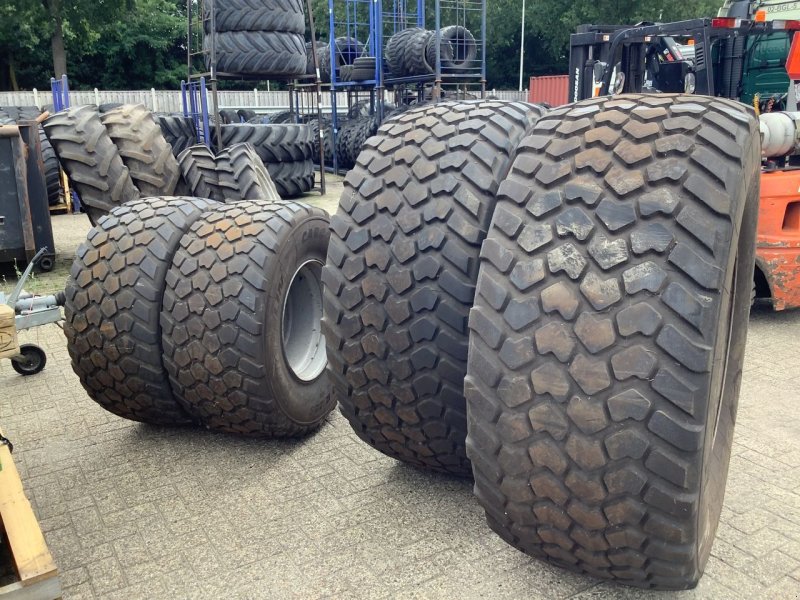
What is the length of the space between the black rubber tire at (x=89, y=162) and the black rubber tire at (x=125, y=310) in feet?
13.0

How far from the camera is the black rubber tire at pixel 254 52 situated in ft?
41.8

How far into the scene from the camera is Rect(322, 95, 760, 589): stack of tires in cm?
193

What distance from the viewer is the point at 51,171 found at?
11.6 m

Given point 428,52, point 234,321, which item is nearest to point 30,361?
point 234,321

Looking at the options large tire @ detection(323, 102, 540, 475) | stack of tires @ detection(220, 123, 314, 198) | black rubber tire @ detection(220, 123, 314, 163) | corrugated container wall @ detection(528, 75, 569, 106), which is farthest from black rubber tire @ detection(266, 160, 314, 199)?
corrugated container wall @ detection(528, 75, 569, 106)

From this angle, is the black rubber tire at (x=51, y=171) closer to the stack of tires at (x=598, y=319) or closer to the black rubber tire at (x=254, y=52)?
the black rubber tire at (x=254, y=52)

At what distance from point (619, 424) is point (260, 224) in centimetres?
215

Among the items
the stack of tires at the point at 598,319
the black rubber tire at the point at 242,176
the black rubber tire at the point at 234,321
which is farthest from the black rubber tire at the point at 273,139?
the stack of tires at the point at 598,319

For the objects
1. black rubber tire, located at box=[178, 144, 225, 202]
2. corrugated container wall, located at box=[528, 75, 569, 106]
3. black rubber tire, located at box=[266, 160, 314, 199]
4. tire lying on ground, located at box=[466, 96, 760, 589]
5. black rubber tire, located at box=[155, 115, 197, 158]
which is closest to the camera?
tire lying on ground, located at box=[466, 96, 760, 589]

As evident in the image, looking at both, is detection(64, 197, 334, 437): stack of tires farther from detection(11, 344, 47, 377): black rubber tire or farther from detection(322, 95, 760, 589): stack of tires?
detection(11, 344, 47, 377): black rubber tire

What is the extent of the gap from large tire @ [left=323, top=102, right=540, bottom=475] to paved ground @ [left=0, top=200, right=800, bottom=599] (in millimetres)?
354

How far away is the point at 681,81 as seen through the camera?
8516 millimetres

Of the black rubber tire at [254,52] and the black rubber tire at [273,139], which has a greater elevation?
the black rubber tire at [254,52]

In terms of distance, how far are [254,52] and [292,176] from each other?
2.31 m
